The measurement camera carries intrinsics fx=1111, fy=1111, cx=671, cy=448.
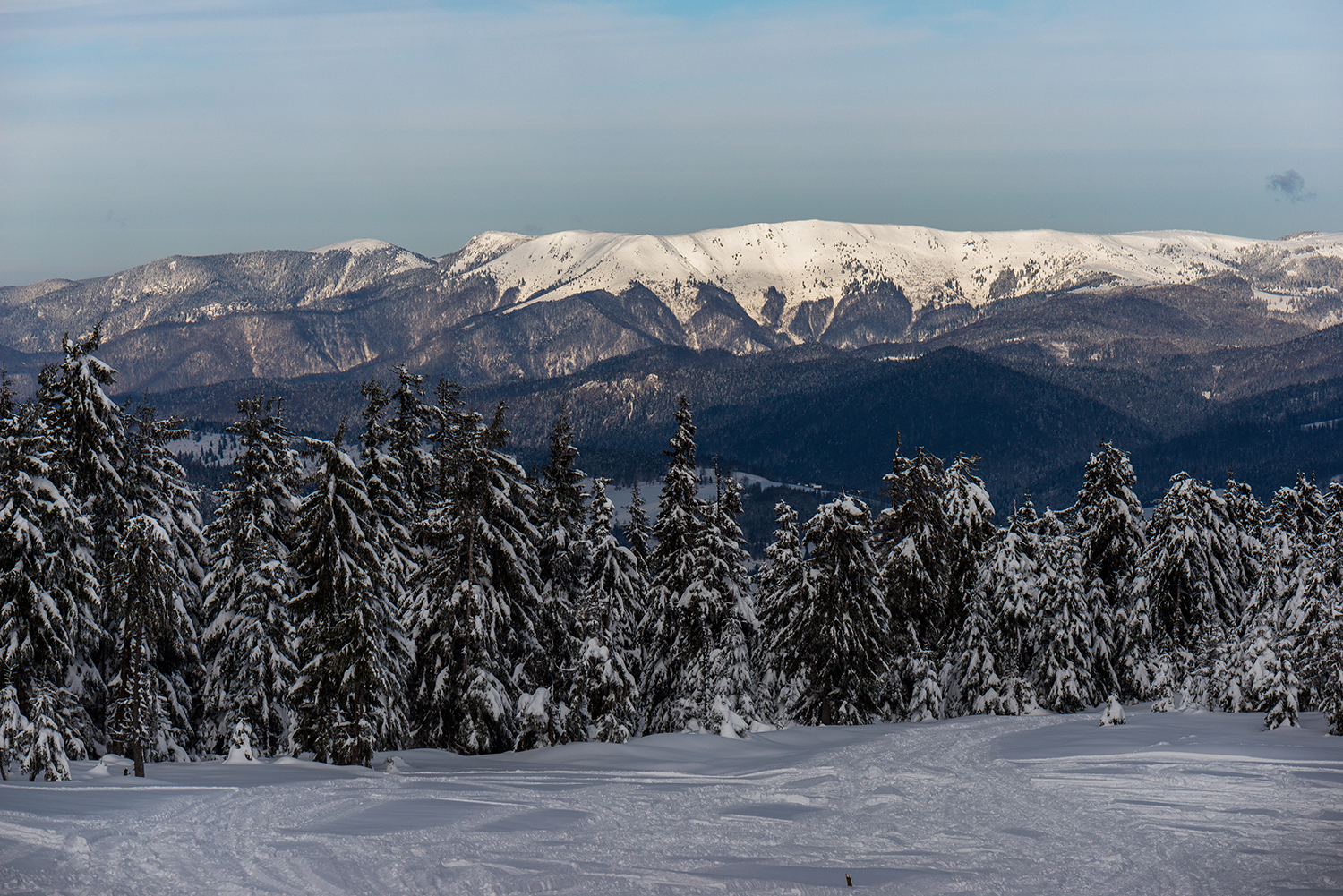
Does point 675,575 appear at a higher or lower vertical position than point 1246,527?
lower

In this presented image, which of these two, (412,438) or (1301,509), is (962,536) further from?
(412,438)

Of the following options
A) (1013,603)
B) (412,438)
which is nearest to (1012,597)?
(1013,603)

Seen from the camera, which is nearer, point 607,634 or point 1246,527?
point 607,634

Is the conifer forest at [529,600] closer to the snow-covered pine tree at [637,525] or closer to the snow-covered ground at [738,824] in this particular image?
the snow-covered pine tree at [637,525]

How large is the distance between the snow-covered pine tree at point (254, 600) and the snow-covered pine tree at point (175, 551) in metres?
0.67

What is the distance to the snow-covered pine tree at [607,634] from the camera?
34969mm

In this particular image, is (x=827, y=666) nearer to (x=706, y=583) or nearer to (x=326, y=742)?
(x=706, y=583)

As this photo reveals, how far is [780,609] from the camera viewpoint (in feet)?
143

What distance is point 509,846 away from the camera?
18.3 meters

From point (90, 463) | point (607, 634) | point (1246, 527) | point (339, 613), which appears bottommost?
point (607, 634)

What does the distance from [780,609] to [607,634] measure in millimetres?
9767

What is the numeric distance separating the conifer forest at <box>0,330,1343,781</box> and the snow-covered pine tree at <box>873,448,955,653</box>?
132 millimetres

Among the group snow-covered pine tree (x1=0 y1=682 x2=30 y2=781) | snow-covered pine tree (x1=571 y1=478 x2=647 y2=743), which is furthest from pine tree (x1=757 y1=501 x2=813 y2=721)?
snow-covered pine tree (x1=0 y1=682 x2=30 y2=781)

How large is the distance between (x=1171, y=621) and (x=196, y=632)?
122ft
